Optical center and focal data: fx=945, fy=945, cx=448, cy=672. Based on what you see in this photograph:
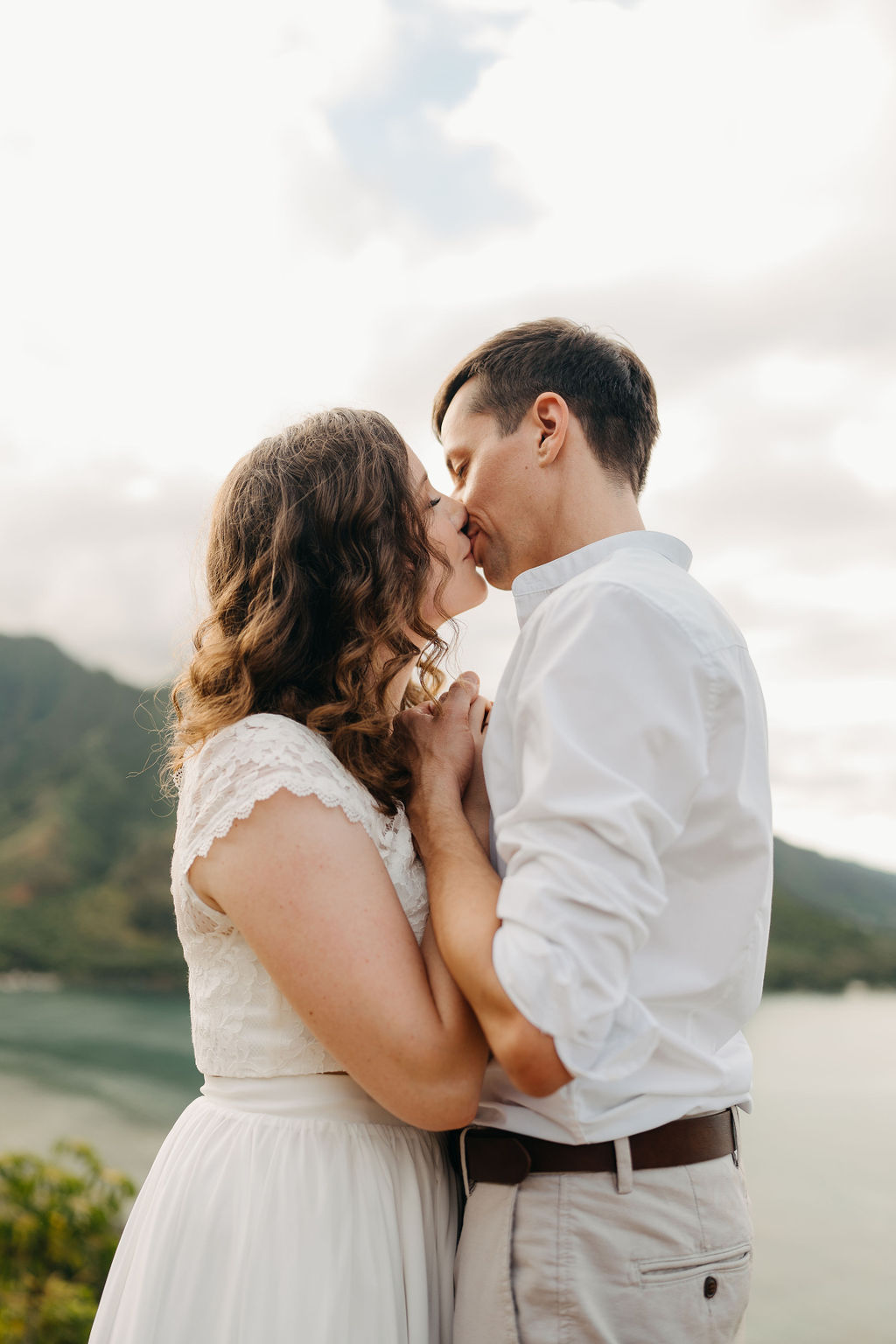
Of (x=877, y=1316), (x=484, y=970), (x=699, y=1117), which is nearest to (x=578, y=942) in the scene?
(x=484, y=970)

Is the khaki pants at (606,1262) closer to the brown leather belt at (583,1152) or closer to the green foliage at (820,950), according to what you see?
the brown leather belt at (583,1152)

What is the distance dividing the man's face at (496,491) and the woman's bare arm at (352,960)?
0.79 meters

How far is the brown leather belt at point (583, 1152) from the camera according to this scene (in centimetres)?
119

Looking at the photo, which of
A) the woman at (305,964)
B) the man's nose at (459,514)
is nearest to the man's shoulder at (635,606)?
the woman at (305,964)

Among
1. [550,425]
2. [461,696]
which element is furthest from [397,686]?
[550,425]

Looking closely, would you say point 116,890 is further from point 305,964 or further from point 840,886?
point 305,964

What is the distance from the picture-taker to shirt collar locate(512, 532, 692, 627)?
1571 millimetres

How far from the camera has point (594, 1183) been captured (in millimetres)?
1179

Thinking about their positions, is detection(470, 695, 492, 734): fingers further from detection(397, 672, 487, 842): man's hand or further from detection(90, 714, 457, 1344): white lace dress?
detection(90, 714, 457, 1344): white lace dress

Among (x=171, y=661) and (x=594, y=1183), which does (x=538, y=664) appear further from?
(x=171, y=661)

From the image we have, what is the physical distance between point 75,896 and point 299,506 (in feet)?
14.5

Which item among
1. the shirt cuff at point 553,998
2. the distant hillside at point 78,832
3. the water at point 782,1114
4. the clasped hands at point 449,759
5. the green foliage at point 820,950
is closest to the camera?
the shirt cuff at point 553,998

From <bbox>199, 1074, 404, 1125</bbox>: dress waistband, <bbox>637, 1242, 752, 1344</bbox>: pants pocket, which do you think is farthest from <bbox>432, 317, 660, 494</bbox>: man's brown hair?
<bbox>637, 1242, 752, 1344</bbox>: pants pocket

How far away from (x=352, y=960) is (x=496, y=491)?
1.01m
